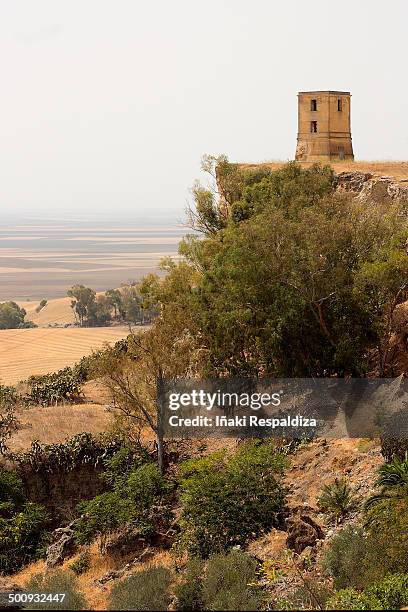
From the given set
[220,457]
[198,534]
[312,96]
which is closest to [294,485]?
[220,457]

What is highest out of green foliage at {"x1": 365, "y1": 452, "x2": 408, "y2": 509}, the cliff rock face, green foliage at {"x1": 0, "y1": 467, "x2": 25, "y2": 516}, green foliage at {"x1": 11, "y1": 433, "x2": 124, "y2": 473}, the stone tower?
the stone tower

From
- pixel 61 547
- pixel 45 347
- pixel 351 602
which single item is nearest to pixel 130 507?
pixel 61 547

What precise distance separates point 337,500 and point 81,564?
5899 mm

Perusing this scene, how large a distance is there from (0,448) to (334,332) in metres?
9.65

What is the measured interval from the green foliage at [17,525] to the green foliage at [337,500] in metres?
7.19

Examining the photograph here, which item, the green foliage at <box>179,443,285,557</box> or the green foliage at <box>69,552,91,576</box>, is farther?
the green foliage at <box>69,552,91,576</box>

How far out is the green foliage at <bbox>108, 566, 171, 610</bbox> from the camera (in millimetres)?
12652

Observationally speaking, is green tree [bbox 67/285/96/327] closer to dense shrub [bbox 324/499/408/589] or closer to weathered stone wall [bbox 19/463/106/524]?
weathered stone wall [bbox 19/463/106/524]

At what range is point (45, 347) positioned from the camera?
66.4m

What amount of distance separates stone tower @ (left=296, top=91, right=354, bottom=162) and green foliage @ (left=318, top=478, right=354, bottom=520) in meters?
22.7

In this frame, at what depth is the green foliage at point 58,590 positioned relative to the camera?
12.5 meters

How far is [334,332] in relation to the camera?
21.9 meters

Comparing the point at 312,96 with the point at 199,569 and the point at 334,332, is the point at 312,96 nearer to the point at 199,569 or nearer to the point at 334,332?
the point at 334,332

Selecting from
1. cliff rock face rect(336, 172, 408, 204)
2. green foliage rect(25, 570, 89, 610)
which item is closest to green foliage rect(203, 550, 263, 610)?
green foliage rect(25, 570, 89, 610)
